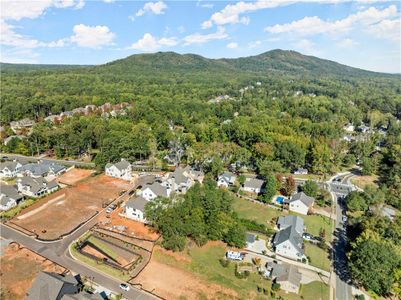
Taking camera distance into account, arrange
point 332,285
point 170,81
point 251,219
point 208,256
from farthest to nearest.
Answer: point 170,81 → point 251,219 → point 208,256 → point 332,285

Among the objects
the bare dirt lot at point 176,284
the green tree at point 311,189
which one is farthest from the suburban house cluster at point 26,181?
the green tree at point 311,189

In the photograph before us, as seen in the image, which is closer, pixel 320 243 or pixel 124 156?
pixel 320 243

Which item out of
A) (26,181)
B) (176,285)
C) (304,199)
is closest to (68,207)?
(26,181)

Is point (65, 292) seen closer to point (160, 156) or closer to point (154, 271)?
point (154, 271)

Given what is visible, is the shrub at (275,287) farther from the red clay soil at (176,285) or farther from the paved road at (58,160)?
the paved road at (58,160)

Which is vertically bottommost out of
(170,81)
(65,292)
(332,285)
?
(332,285)

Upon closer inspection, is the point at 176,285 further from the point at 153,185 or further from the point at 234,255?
the point at 153,185

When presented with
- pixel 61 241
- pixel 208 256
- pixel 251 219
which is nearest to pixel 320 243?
pixel 251 219
